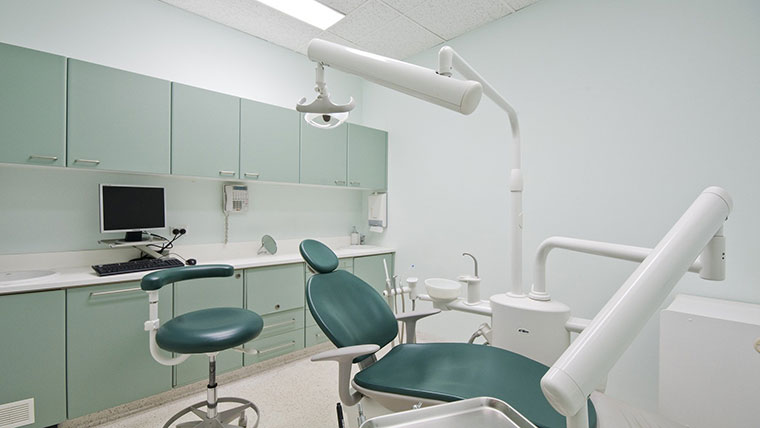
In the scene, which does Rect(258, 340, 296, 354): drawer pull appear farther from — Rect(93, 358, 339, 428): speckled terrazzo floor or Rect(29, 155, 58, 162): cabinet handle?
Rect(29, 155, 58, 162): cabinet handle

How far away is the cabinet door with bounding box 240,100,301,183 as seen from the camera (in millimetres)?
2641

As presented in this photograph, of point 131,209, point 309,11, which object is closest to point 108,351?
point 131,209

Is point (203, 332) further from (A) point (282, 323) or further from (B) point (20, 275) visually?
(B) point (20, 275)

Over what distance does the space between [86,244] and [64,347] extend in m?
0.76

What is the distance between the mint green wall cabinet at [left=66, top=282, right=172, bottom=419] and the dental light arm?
235 centimetres

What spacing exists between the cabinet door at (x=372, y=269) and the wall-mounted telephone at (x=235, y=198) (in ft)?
3.75

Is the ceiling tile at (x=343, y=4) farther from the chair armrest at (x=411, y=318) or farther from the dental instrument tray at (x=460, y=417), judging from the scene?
the dental instrument tray at (x=460, y=417)

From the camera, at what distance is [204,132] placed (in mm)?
2432

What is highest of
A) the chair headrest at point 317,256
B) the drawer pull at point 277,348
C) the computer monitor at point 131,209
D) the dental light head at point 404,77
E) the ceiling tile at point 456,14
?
the ceiling tile at point 456,14

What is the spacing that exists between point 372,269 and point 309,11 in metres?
2.35

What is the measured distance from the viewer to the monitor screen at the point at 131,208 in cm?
216

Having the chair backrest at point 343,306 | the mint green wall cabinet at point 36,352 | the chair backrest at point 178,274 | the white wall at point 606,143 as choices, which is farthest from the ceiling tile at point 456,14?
the mint green wall cabinet at point 36,352

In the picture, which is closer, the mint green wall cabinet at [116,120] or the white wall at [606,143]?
the white wall at [606,143]

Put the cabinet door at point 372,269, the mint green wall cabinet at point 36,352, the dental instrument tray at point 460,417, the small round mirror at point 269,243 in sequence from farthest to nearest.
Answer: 1. the cabinet door at point 372,269
2. the small round mirror at point 269,243
3. the mint green wall cabinet at point 36,352
4. the dental instrument tray at point 460,417
